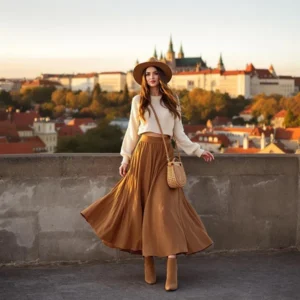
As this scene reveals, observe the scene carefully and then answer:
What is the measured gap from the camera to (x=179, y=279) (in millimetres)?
3822

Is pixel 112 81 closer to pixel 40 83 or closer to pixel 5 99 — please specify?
pixel 40 83

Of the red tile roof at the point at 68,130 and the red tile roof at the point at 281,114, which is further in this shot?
the red tile roof at the point at 281,114

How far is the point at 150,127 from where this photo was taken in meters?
3.65

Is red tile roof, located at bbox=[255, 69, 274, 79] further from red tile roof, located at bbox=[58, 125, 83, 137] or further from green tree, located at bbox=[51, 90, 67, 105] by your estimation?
red tile roof, located at bbox=[58, 125, 83, 137]

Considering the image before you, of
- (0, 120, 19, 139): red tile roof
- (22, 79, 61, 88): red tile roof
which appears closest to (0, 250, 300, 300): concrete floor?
(0, 120, 19, 139): red tile roof

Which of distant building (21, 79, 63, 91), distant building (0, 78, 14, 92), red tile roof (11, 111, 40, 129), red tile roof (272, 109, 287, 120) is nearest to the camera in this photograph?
red tile roof (11, 111, 40, 129)

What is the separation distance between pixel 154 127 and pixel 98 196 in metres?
0.79

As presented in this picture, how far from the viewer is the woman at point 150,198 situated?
3.57m

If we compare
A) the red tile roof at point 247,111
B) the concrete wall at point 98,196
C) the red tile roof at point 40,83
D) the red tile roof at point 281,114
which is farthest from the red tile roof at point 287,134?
the red tile roof at point 40,83

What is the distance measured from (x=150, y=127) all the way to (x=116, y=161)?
2.06 ft

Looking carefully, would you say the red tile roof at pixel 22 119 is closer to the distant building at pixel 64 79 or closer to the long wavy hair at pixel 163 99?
the distant building at pixel 64 79

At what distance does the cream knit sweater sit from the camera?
366cm

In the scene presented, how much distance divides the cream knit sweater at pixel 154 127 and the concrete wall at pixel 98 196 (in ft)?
1.55

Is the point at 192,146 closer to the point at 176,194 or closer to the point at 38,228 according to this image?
the point at 176,194
